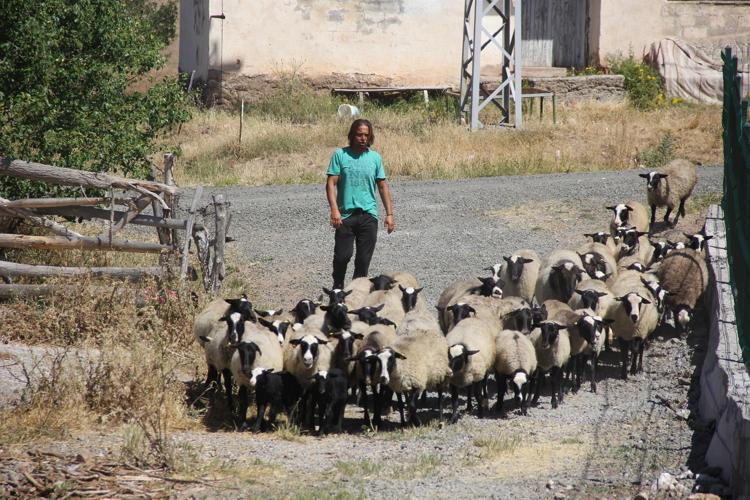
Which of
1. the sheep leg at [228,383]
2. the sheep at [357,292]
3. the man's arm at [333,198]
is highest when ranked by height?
the man's arm at [333,198]

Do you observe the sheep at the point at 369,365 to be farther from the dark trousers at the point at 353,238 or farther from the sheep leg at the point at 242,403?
the dark trousers at the point at 353,238

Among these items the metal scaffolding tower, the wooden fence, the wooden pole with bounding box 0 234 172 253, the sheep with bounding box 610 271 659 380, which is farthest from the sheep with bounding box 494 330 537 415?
the metal scaffolding tower

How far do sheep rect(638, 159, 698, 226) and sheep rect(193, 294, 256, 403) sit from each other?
819 cm

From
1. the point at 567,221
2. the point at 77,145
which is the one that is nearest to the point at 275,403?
the point at 77,145

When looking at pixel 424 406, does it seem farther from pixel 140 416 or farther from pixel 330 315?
pixel 140 416

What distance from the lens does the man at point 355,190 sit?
11.1 metres

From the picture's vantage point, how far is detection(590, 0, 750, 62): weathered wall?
2864 cm

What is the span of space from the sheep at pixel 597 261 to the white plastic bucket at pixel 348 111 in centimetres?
1267

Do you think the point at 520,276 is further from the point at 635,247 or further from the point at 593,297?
the point at 635,247

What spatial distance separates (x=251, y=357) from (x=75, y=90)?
5.45 meters

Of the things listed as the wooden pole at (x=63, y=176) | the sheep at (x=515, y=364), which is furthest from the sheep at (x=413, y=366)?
the wooden pole at (x=63, y=176)

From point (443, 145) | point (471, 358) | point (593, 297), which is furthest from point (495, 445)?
point (443, 145)

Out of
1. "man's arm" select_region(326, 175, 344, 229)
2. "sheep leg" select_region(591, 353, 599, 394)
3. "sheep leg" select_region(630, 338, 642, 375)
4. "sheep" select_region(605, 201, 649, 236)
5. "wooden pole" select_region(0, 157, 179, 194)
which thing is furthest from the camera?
"sheep" select_region(605, 201, 649, 236)

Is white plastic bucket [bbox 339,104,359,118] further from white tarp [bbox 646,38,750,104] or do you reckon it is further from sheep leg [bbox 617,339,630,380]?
sheep leg [bbox 617,339,630,380]
